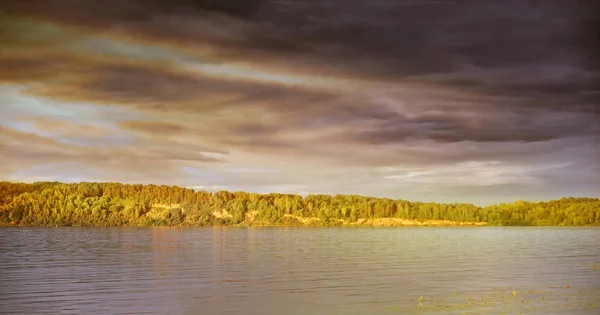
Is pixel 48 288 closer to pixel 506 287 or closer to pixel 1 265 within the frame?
pixel 1 265

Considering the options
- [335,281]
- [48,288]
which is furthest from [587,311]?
[48,288]

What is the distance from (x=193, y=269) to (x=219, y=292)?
81.0 feet

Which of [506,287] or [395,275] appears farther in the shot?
[395,275]

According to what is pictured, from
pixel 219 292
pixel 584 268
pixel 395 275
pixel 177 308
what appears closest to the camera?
pixel 177 308

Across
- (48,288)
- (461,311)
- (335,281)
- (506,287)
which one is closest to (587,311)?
(461,311)

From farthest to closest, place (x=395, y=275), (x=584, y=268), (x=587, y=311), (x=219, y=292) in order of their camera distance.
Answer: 1. (x=584, y=268)
2. (x=395, y=275)
3. (x=219, y=292)
4. (x=587, y=311)

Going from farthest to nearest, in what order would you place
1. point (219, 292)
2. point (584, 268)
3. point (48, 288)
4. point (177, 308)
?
point (584, 268)
point (48, 288)
point (219, 292)
point (177, 308)

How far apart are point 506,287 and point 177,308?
95.9ft

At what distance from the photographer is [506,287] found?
2218 inches

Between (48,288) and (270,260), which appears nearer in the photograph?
(48,288)

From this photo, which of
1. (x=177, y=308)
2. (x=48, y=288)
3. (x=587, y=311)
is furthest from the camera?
(x=48, y=288)

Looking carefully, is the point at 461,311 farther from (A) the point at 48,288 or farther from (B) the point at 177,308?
(A) the point at 48,288

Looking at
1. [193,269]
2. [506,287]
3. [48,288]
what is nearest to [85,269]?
[193,269]

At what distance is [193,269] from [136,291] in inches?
888
